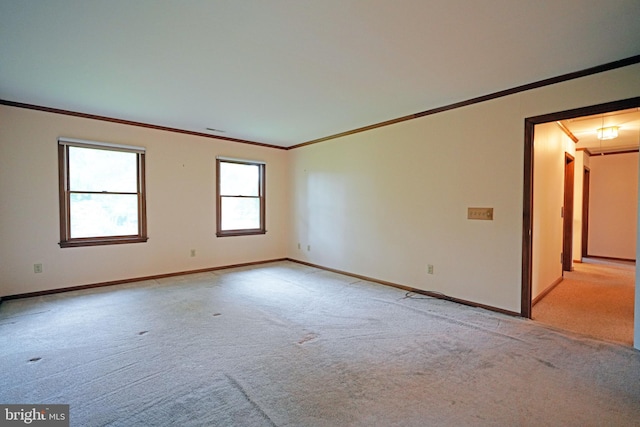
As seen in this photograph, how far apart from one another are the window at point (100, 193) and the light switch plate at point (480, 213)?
15.4 ft

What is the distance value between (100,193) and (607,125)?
292 inches

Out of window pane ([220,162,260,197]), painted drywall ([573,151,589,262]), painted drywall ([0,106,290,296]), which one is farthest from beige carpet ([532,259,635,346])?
window pane ([220,162,260,197])

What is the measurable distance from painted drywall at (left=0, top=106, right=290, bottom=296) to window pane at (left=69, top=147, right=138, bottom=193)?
20 centimetres

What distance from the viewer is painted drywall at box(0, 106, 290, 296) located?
151 inches

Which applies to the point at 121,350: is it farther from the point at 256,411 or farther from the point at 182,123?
the point at 182,123

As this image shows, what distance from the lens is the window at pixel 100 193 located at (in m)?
4.16

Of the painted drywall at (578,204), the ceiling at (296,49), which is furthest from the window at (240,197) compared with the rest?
the painted drywall at (578,204)

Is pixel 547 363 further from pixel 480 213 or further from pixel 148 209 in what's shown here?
pixel 148 209

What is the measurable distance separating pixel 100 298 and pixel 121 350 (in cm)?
177

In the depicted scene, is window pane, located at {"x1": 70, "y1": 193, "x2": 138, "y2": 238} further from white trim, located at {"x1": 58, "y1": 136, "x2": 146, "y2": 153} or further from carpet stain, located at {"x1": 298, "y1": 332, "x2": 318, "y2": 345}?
carpet stain, located at {"x1": 298, "y1": 332, "x2": 318, "y2": 345}

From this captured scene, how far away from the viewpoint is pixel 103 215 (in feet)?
14.7

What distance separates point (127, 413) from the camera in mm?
1758

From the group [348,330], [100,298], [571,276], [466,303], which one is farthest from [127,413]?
[571,276]

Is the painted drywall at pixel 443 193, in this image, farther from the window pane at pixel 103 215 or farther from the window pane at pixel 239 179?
the window pane at pixel 103 215
